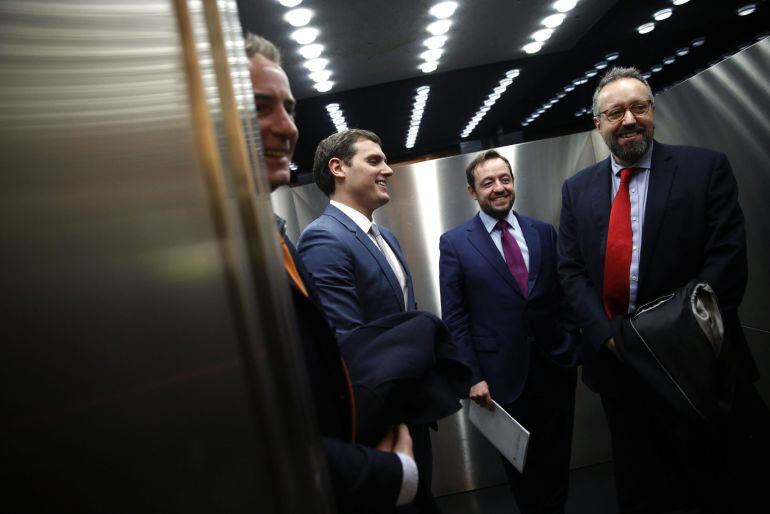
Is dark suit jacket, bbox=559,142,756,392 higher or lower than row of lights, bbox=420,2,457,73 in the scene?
lower

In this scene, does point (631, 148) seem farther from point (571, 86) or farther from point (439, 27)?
point (571, 86)

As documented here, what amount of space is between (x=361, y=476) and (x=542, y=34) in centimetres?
395

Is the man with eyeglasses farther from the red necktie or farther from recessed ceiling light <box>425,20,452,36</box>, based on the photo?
recessed ceiling light <box>425,20,452,36</box>

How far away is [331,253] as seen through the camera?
1414 millimetres

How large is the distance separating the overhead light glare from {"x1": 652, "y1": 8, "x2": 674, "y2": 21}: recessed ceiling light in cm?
60

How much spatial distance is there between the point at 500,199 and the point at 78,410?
2290mm

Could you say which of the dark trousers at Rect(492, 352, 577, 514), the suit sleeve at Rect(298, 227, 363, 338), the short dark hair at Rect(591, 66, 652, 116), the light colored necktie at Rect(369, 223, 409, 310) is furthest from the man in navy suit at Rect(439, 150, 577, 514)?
the suit sleeve at Rect(298, 227, 363, 338)

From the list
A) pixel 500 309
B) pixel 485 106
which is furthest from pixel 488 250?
pixel 485 106

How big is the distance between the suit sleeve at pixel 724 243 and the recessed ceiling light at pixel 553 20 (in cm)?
235

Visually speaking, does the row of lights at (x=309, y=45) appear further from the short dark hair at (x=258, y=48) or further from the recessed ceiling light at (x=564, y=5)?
the short dark hair at (x=258, y=48)

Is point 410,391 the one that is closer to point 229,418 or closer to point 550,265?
point 229,418

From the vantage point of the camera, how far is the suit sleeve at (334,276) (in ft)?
4.18

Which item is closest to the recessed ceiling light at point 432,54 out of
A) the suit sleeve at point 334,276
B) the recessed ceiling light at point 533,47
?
the recessed ceiling light at point 533,47

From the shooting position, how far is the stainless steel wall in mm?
360
